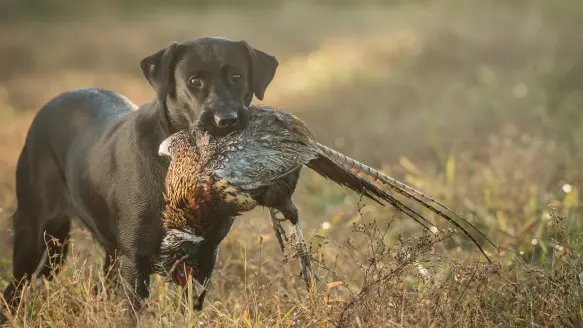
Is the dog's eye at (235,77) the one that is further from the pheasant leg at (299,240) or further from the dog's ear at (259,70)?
the pheasant leg at (299,240)

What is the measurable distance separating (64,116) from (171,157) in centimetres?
123

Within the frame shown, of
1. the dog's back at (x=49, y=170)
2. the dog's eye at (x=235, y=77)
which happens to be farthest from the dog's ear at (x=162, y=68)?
the dog's back at (x=49, y=170)

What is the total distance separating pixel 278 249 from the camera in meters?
5.07

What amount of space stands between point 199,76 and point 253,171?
0.65 m

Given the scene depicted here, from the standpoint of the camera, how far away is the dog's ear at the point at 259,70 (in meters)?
3.94

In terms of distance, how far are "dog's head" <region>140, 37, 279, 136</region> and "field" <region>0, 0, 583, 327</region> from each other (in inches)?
27.4

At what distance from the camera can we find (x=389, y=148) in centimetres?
836

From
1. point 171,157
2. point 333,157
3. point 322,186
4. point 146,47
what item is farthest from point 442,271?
point 146,47

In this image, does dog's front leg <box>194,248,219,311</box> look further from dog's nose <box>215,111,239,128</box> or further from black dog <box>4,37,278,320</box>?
dog's nose <box>215,111,239,128</box>

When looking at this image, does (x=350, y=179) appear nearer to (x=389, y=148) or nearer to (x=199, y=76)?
(x=199, y=76)

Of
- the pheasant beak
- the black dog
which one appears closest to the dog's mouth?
the black dog

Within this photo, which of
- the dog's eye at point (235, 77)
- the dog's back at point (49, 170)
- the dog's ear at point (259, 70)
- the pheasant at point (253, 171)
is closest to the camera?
the pheasant at point (253, 171)

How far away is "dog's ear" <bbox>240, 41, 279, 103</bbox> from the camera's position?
3939 mm

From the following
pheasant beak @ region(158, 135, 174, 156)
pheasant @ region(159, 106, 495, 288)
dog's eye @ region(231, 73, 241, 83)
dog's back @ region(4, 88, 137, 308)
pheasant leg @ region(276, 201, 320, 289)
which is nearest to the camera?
pheasant @ region(159, 106, 495, 288)
